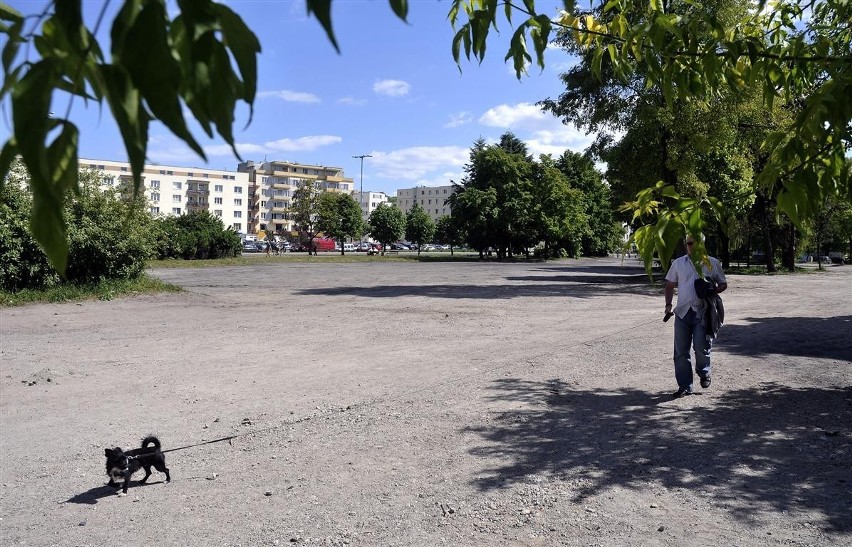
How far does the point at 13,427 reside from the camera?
659 cm

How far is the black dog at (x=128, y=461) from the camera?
4758 millimetres

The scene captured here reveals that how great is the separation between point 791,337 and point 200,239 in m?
50.3

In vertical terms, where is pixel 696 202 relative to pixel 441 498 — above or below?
above

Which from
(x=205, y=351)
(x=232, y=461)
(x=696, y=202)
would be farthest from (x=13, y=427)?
(x=696, y=202)

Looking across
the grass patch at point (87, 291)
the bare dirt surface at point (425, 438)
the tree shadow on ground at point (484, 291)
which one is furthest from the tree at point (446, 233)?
the bare dirt surface at point (425, 438)

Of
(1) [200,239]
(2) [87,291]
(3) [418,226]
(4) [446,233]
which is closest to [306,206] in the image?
(1) [200,239]

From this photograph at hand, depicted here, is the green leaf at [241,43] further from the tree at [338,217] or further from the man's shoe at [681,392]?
the tree at [338,217]

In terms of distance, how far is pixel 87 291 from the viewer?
2042 cm

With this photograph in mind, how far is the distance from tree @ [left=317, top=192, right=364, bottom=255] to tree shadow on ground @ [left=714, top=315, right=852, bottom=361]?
63742 mm

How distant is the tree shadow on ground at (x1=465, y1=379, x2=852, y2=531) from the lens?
489 centimetres

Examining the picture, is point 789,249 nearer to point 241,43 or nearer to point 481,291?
point 481,291

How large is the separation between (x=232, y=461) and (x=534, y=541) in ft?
9.06

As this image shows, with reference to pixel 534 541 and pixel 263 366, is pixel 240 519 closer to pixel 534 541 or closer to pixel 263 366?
pixel 534 541

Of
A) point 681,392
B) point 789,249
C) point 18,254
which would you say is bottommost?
point 681,392
